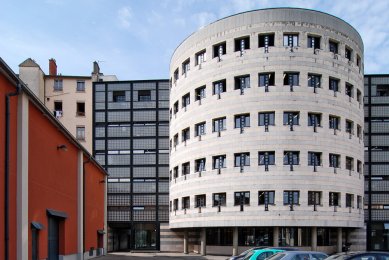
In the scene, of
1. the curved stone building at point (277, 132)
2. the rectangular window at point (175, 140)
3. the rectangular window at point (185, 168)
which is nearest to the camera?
the curved stone building at point (277, 132)

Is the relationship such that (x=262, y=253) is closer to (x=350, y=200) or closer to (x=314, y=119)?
(x=314, y=119)

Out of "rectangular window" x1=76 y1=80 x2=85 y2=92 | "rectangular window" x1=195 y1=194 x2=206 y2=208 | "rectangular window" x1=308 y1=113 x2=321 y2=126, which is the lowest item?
"rectangular window" x1=195 y1=194 x2=206 y2=208

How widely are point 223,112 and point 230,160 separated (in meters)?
3.97

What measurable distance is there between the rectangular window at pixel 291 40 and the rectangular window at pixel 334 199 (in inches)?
475

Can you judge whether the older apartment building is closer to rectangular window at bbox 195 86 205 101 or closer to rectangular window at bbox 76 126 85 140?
rectangular window at bbox 76 126 85 140

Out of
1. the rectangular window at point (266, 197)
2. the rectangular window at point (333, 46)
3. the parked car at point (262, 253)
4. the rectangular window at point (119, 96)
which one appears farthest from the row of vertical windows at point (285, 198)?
the rectangular window at point (119, 96)

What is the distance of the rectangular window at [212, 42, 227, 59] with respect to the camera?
127 ft

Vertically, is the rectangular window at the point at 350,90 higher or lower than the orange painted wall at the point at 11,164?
higher

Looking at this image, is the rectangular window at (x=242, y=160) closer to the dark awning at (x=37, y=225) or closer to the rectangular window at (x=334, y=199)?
the rectangular window at (x=334, y=199)

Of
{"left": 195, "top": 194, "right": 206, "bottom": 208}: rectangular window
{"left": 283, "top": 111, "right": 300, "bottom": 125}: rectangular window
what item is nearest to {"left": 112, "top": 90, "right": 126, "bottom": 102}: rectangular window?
{"left": 195, "top": 194, "right": 206, "bottom": 208}: rectangular window

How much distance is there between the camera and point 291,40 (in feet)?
121

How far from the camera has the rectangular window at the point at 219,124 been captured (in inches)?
1494

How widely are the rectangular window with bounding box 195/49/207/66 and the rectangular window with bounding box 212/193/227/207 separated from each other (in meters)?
11.4

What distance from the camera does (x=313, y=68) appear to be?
3688 centimetres
